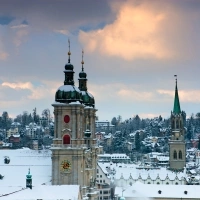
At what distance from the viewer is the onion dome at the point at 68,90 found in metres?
73.1

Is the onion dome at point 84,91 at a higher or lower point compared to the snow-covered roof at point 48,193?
higher

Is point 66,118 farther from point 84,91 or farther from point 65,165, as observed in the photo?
point 84,91

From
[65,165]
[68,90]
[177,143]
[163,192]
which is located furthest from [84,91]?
[177,143]

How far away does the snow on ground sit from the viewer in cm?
7531

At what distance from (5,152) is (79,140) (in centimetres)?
1435

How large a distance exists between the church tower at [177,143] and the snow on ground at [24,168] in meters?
57.1

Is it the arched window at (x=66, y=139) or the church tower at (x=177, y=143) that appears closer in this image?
the arched window at (x=66, y=139)

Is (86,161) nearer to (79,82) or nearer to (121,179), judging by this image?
(79,82)

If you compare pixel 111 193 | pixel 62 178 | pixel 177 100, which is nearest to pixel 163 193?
pixel 111 193

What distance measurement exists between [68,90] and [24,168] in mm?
11632

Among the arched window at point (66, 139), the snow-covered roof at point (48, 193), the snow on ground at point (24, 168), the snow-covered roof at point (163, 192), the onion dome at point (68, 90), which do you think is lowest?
the snow-covered roof at point (163, 192)

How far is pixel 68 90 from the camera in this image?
241ft

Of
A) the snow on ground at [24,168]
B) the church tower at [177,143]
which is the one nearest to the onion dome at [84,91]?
the snow on ground at [24,168]

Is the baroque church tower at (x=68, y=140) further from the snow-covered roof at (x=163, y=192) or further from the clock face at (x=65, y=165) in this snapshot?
the snow-covered roof at (x=163, y=192)
